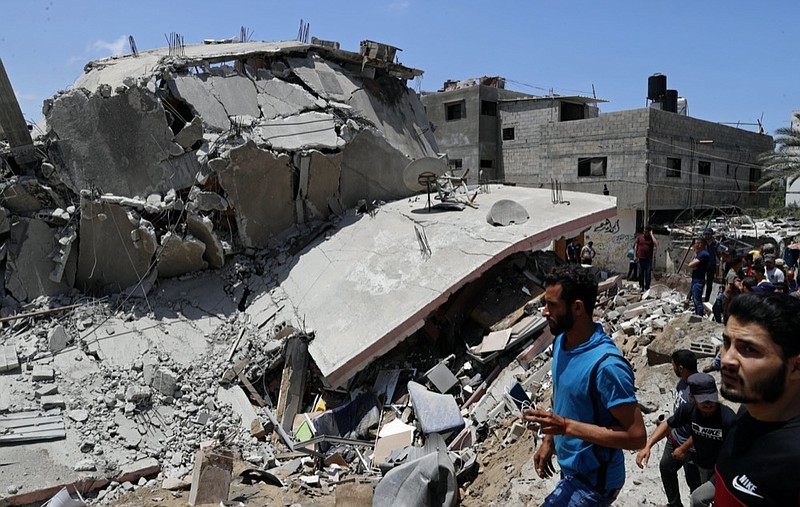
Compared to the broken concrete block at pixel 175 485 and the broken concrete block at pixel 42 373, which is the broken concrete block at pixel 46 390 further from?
the broken concrete block at pixel 175 485

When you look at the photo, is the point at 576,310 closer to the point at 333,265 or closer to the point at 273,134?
the point at 333,265

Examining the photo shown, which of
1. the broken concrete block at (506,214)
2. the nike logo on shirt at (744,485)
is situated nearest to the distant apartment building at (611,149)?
the broken concrete block at (506,214)

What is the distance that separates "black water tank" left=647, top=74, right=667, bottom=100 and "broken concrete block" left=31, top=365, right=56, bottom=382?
24.8 meters

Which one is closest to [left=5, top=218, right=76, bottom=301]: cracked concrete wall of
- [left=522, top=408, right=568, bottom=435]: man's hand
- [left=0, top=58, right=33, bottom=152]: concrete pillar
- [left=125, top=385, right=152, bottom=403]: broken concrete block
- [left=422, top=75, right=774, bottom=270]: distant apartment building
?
[left=0, top=58, right=33, bottom=152]: concrete pillar

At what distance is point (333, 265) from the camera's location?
916cm

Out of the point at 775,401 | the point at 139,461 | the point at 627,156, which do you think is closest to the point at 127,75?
the point at 139,461

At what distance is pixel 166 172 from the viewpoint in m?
9.63

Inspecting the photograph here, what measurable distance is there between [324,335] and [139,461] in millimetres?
2685

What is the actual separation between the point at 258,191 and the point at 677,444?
26.3ft

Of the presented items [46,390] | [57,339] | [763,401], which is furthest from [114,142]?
[763,401]

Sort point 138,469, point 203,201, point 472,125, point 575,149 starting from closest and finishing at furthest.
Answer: point 138,469 → point 203,201 → point 575,149 → point 472,125

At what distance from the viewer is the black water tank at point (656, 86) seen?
2439cm

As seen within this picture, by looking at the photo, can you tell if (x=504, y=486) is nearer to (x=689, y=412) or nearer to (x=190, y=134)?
(x=689, y=412)

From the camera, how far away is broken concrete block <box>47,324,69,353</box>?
799 centimetres
